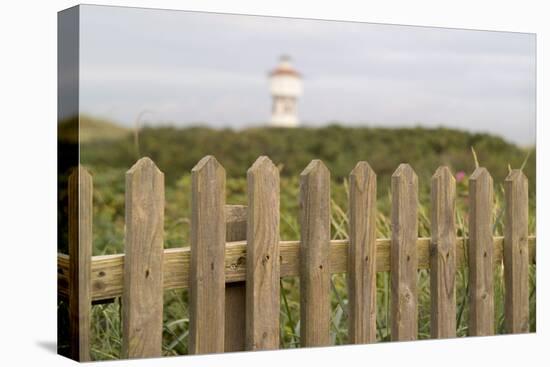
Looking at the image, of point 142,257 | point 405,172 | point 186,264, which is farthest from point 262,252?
point 405,172

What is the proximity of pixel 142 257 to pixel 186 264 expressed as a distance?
0.18 meters

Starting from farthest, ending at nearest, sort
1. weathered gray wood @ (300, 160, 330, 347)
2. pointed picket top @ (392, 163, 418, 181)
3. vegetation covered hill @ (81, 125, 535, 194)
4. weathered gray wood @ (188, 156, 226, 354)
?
vegetation covered hill @ (81, 125, 535, 194), pointed picket top @ (392, 163, 418, 181), weathered gray wood @ (300, 160, 330, 347), weathered gray wood @ (188, 156, 226, 354)

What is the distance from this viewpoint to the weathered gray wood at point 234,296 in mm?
3258

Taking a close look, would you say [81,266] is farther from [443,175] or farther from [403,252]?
[443,175]

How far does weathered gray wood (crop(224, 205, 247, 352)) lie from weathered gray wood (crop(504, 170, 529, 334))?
4.52 ft

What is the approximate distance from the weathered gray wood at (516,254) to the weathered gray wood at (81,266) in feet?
6.44

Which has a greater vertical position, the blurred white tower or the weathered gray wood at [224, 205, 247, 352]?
the blurred white tower

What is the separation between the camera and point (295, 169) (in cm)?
760

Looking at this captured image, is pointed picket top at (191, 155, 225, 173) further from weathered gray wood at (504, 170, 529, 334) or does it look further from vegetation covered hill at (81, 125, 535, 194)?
vegetation covered hill at (81, 125, 535, 194)

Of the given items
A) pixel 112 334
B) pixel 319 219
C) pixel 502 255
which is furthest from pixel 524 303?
pixel 112 334

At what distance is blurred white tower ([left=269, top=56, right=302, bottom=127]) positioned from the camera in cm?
788

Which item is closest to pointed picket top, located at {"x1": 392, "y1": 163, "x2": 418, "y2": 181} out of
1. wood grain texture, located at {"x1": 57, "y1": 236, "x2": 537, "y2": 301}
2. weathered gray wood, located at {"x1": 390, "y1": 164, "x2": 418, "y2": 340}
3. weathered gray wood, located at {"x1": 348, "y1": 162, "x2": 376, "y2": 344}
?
weathered gray wood, located at {"x1": 390, "y1": 164, "x2": 418, "y2": 340}

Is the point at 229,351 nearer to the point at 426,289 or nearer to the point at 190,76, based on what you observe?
the point at 426,289

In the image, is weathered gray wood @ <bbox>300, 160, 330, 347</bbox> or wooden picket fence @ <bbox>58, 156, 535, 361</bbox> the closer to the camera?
wooden picket fence @ <bbox>58, 156, 535, 361</bbox>
